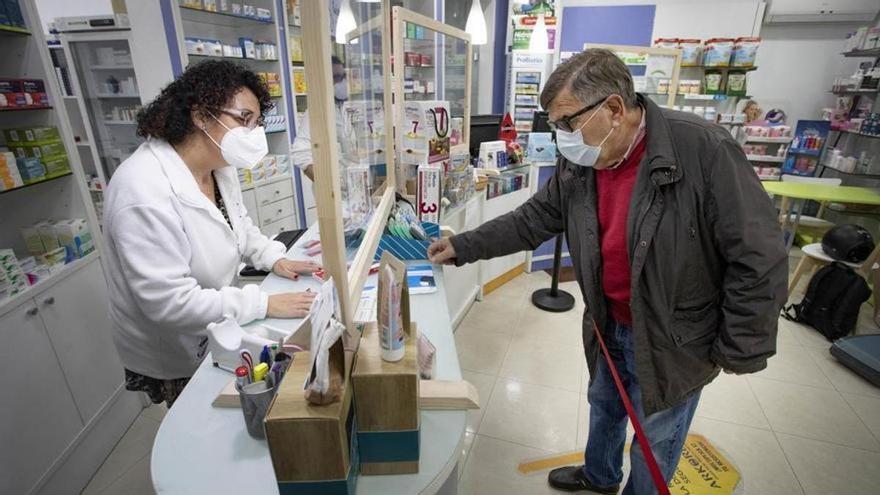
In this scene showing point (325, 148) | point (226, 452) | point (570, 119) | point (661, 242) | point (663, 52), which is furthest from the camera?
point (663, 52)

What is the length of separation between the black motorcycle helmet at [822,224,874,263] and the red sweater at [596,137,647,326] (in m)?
3.04

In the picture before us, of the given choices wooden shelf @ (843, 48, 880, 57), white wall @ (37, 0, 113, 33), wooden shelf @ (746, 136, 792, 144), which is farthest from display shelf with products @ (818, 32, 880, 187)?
white wall @ (37, 0, 113, 33)

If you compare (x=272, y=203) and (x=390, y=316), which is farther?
(x=272, y=203)

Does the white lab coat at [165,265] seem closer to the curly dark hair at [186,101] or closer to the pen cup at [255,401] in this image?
the curly dark hair at [186,101]

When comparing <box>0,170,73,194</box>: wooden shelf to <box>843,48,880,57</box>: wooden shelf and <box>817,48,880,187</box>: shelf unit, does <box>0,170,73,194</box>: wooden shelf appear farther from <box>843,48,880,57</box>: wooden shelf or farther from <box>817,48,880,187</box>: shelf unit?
<box>843,48,880,57</box>: wooden shelf

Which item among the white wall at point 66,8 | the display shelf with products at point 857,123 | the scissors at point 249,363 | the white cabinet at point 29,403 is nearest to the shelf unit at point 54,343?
the white cabinet at point 29,403

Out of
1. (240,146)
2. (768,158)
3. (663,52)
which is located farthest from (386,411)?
(768,158)

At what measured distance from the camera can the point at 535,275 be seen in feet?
14.8

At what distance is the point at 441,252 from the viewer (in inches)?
72.7

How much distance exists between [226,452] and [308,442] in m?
0.37

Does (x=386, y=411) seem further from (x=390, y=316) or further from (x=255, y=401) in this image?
(x=255, y=401)

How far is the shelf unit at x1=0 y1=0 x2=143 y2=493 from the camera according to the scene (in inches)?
73.2

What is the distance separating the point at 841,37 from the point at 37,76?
28.1 ft

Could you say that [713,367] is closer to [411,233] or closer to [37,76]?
[411,233]
